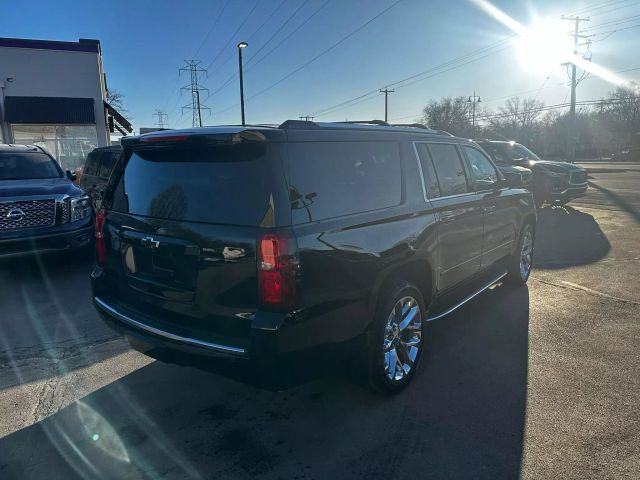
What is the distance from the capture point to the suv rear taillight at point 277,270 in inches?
99.1

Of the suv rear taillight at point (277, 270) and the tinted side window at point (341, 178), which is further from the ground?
the tinted side window at point (341, 178)

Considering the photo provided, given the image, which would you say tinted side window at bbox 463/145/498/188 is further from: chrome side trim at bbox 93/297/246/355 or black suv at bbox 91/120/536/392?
chrome side trim at bbox 93/297/246/355

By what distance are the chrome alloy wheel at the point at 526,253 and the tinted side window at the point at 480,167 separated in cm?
121

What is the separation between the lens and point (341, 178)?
302 centimetres

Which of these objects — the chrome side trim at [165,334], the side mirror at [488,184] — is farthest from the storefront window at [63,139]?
the side mirror at [488,184]

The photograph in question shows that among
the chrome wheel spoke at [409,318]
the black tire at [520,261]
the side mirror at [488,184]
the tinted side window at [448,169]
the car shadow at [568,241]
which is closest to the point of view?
the chrome wheel spoke at [409,318]

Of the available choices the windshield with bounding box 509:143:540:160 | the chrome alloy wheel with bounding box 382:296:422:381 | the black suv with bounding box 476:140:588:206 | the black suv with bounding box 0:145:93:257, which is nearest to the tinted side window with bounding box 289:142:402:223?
the chrome alloy wheel with bounding box 382:296:422:381

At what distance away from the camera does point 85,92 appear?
2128 cm

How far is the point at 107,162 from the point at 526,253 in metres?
9.12

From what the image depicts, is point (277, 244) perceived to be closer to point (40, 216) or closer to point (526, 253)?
point (526, 253)

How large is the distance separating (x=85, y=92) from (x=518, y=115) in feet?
269

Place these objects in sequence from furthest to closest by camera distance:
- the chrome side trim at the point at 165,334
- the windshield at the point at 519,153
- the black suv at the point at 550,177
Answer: the windshield at the point at 519,153, the black suv at the point at 550,177, the chrome side trim at the point at 165,334

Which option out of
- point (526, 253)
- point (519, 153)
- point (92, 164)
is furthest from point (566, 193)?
point (92, 164)

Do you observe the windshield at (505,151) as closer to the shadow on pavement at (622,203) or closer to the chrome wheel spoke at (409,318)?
the shadow on pavement at (622,203)
